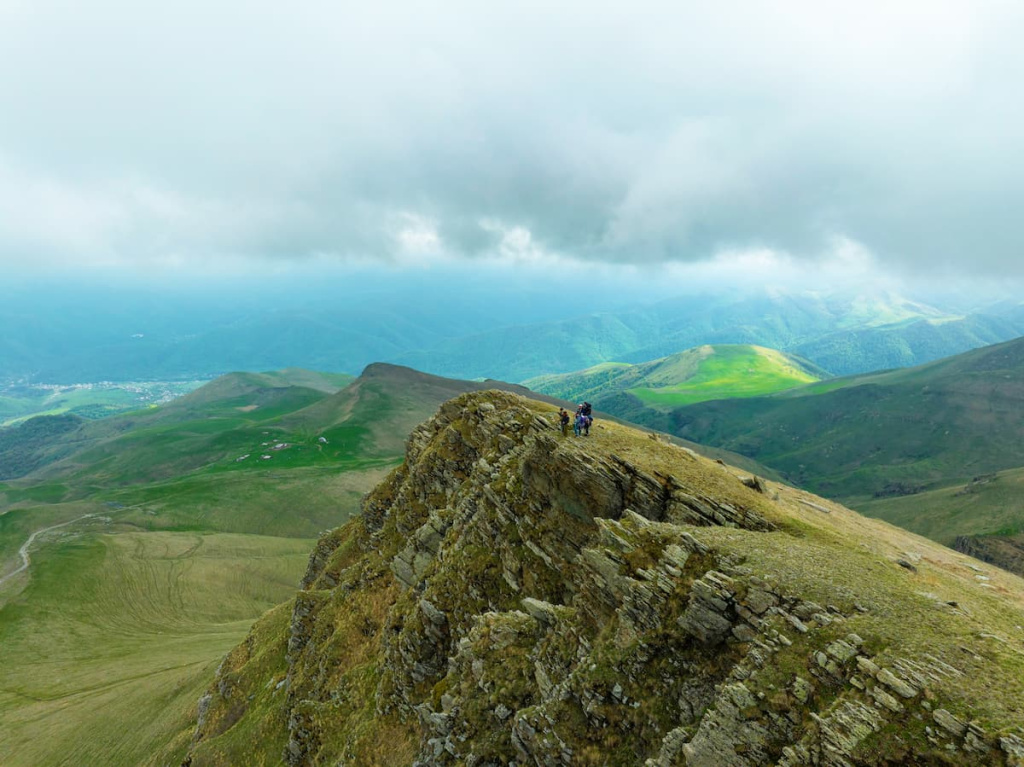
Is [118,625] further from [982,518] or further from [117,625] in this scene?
[982,518]

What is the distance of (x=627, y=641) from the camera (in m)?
23.6

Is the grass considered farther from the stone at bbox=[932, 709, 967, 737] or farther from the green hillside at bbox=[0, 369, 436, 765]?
the stone at bbox=[932, 709, 967, 737]

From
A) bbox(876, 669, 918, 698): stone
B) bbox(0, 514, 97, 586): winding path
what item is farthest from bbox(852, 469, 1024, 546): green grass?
bbox(0, 514, 97, 586): winding path

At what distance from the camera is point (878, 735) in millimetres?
15711

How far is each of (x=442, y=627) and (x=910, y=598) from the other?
29269 mm

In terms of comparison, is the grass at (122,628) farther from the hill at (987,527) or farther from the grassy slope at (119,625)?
the hill at (987,527)

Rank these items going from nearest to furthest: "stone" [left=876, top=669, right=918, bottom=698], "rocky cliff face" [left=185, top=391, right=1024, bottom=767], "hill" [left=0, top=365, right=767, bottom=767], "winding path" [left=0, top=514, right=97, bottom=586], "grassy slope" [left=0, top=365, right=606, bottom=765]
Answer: "stone" [left=876, top=669, right=918, bottom=698] < "rocky cliff face" [left=185, top=391, right=1024, bottom=767] < "hill" [left=0, top=365, right=767, bottom=767] < "grassy slope" [left=0, top=365, right=606, bottom=765] < "winding path" [left=0, top=514, right=97, bottom=586]

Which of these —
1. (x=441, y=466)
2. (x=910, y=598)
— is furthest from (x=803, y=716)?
(x=441, y=466)

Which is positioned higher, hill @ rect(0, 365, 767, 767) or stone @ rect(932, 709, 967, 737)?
stone @ rect(932, 709, 967, 737)

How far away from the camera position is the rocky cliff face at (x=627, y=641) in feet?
56.2

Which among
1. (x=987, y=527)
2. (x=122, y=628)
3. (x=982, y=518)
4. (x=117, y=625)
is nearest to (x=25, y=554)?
(x=117, y=625)

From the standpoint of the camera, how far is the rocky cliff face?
1714 cm

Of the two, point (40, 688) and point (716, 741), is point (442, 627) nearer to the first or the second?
point (716, 741)

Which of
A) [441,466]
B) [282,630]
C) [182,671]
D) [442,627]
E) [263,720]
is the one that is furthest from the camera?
[182,671]
